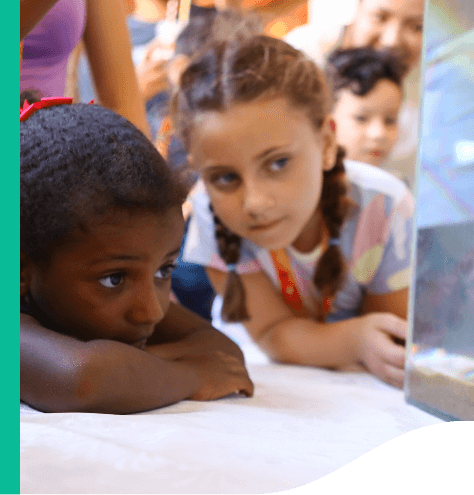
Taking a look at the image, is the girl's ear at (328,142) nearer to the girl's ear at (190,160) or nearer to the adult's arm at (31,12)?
the girl's ear at (190,160)

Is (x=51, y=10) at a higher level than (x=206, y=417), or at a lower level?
higher

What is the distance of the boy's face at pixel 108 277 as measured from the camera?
330 mm

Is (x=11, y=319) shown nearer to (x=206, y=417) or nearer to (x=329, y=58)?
(x=206, y=417)

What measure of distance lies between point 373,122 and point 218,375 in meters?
0.71

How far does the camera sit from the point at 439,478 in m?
0.30

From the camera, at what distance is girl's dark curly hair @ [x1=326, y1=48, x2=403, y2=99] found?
0.91 m

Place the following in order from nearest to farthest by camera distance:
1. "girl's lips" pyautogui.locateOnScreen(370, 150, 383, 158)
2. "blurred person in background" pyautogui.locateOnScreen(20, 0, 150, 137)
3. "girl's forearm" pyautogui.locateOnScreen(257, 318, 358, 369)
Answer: "blurred person in background" pyautogui.locateOnScreen(20, 0, 150, 137) → "girl's forearm" pyautogui.locateOnScreen(257, 318, 358, 369) → "girl's lips" pyautogui.locateOnScreen(370, 150, 383, 158)

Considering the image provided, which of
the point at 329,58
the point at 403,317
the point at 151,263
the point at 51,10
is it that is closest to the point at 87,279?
the point at 151,263

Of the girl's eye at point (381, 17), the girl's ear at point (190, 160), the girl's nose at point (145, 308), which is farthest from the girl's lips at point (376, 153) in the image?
the girl's nose at point (145, 308)

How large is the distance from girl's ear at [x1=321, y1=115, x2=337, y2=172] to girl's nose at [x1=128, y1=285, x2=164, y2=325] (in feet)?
1.18

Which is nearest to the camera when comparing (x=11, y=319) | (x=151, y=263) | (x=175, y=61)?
(x=11, y=319)

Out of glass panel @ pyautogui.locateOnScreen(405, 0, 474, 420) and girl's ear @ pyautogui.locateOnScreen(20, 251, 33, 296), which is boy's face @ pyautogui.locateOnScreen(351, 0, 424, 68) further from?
girl's ear @ pyautogui.locateOnScreen(20, 251, 33, 296)

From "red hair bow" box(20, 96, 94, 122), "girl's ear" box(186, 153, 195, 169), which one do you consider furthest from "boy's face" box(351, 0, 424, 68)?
"red hair bow" box(20, 96, 94, 122)

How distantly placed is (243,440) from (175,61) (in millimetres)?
392
